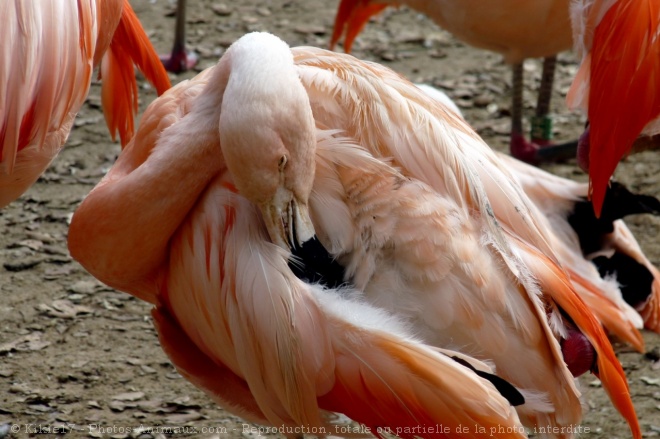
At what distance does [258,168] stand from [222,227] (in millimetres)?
299

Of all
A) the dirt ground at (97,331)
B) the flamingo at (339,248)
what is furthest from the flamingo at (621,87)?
the dirt ground at (97,331)

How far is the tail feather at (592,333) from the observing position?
2.83 metres

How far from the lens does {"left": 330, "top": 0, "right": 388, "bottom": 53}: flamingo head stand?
221 inches

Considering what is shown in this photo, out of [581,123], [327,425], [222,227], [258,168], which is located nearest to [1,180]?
[222,227]

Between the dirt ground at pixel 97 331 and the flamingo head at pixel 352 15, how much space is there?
69 centimetres

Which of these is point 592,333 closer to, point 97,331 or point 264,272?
point 264,272

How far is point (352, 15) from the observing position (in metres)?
5.67

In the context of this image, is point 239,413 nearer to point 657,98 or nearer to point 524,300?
point 524,300

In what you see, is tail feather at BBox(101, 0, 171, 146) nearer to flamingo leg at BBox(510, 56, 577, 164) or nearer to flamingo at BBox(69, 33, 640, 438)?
flamingo at BBox(69, 33, 640, 438)

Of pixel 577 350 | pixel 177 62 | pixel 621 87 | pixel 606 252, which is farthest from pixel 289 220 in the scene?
pixel 177 62

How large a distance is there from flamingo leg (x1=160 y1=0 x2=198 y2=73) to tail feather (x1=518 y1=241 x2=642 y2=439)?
374 cm

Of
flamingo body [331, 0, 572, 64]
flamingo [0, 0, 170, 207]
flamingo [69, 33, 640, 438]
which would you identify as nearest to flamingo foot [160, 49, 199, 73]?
flamingo body [331, 0, 572, 64]

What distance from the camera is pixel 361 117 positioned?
2859 millimetres

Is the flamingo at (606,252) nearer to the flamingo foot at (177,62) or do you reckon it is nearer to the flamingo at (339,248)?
the flamingo at (339,248)
